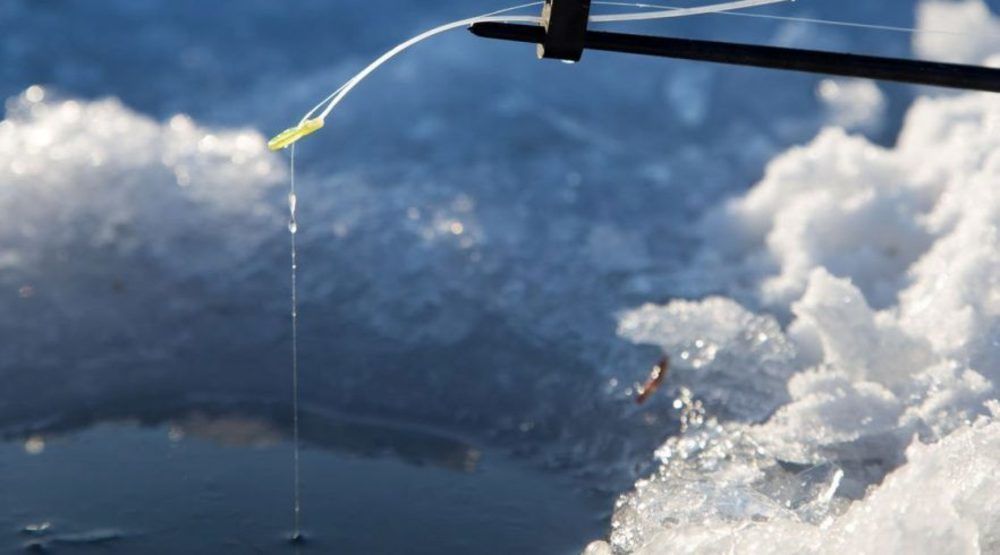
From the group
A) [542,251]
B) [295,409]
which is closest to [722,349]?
[542,251]

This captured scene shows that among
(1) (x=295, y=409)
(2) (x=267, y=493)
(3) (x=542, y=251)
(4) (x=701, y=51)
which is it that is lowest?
(2) (x=267, y=493)

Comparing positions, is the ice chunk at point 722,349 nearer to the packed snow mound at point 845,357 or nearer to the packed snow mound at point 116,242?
the packed snow mound at point 845,357

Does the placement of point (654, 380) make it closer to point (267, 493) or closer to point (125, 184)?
point (267, 493)

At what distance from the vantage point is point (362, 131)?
10.4 feet

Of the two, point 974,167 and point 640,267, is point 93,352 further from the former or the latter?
point 974,167

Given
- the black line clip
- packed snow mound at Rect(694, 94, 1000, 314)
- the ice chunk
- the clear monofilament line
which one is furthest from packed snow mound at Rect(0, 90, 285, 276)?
the black line clip

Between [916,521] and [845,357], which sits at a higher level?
[845,357]

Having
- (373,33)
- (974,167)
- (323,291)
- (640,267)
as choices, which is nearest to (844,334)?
(640,267)

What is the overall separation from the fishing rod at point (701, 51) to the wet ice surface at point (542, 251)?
1.53 feet

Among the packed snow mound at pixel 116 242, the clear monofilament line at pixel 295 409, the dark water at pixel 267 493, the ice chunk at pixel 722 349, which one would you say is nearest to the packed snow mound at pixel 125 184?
the packed snow mound at pixel 116 242

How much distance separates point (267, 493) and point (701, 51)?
0.97 m

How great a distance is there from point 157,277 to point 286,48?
1.02 metres

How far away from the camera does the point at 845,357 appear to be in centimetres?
230

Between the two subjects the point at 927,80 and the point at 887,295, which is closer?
the point at 927,80
